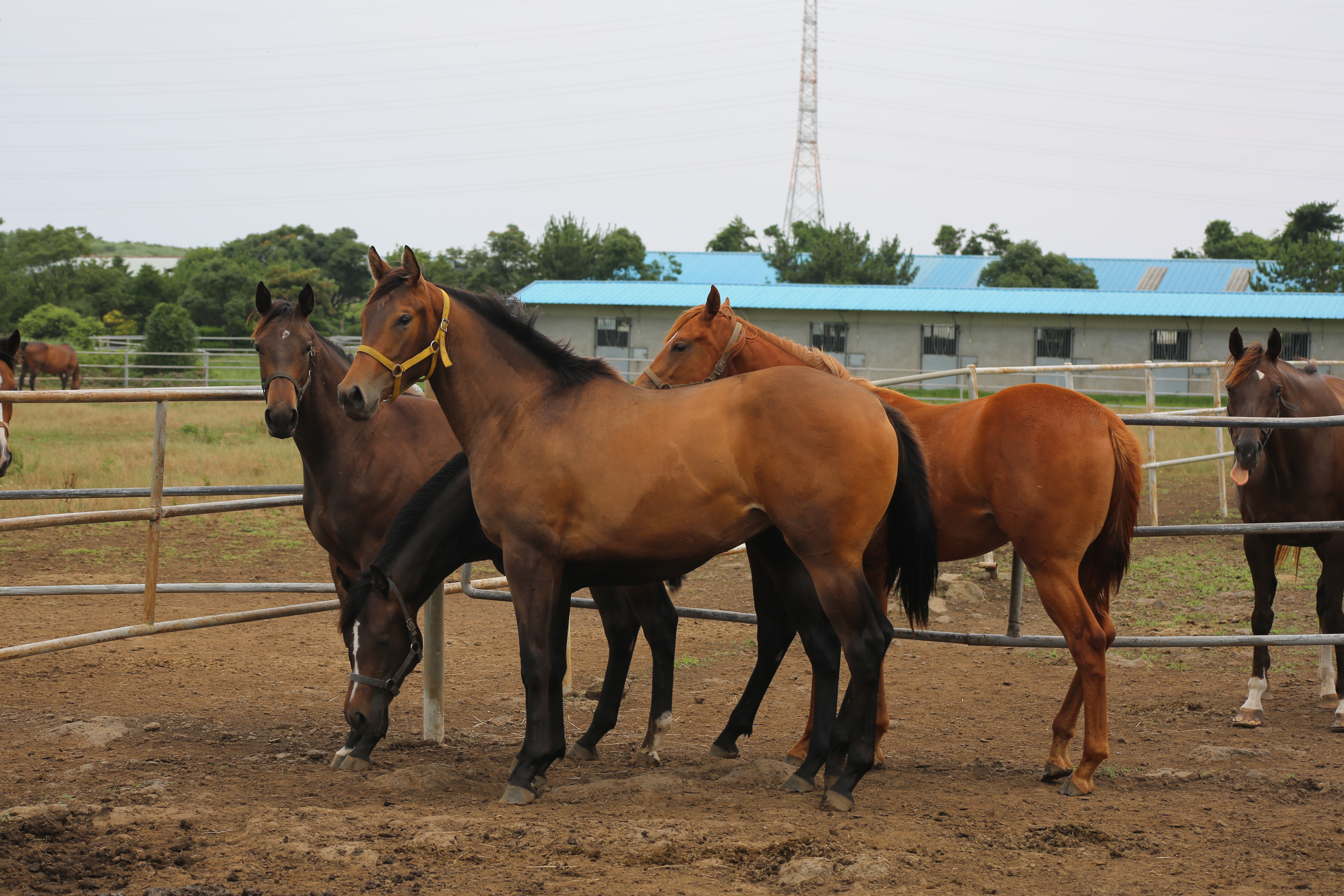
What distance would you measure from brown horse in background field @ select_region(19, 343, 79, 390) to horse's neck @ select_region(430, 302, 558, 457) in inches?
793

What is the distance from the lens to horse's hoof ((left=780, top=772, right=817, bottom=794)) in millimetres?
3893

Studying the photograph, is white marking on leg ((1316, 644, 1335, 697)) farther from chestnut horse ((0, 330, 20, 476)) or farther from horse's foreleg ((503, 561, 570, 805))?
chestnut horse ((0, 330, 20, 476))

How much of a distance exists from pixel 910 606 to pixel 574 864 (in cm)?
167

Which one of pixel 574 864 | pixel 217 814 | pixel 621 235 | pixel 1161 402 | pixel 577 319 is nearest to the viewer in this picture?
pixel 574 864

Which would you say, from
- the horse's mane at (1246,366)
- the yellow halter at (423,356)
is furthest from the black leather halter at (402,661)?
the horse's mane at (1246,366)

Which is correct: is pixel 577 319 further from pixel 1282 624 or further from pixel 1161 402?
pixel 1282 624

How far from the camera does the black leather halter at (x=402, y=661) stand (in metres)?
4.01

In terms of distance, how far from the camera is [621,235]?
1623 inches

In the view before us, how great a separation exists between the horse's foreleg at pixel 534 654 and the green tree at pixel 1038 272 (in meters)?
37.2

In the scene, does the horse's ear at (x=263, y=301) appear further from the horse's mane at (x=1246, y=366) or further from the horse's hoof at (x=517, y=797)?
the horse's mane at (x=1246, y=366)

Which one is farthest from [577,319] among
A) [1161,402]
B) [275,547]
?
[275,547]

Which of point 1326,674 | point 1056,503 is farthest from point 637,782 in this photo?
point 1326,674

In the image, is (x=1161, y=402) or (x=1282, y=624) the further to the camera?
(x=1161, y=402)

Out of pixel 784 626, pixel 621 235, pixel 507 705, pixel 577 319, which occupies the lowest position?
pixel 507 705
